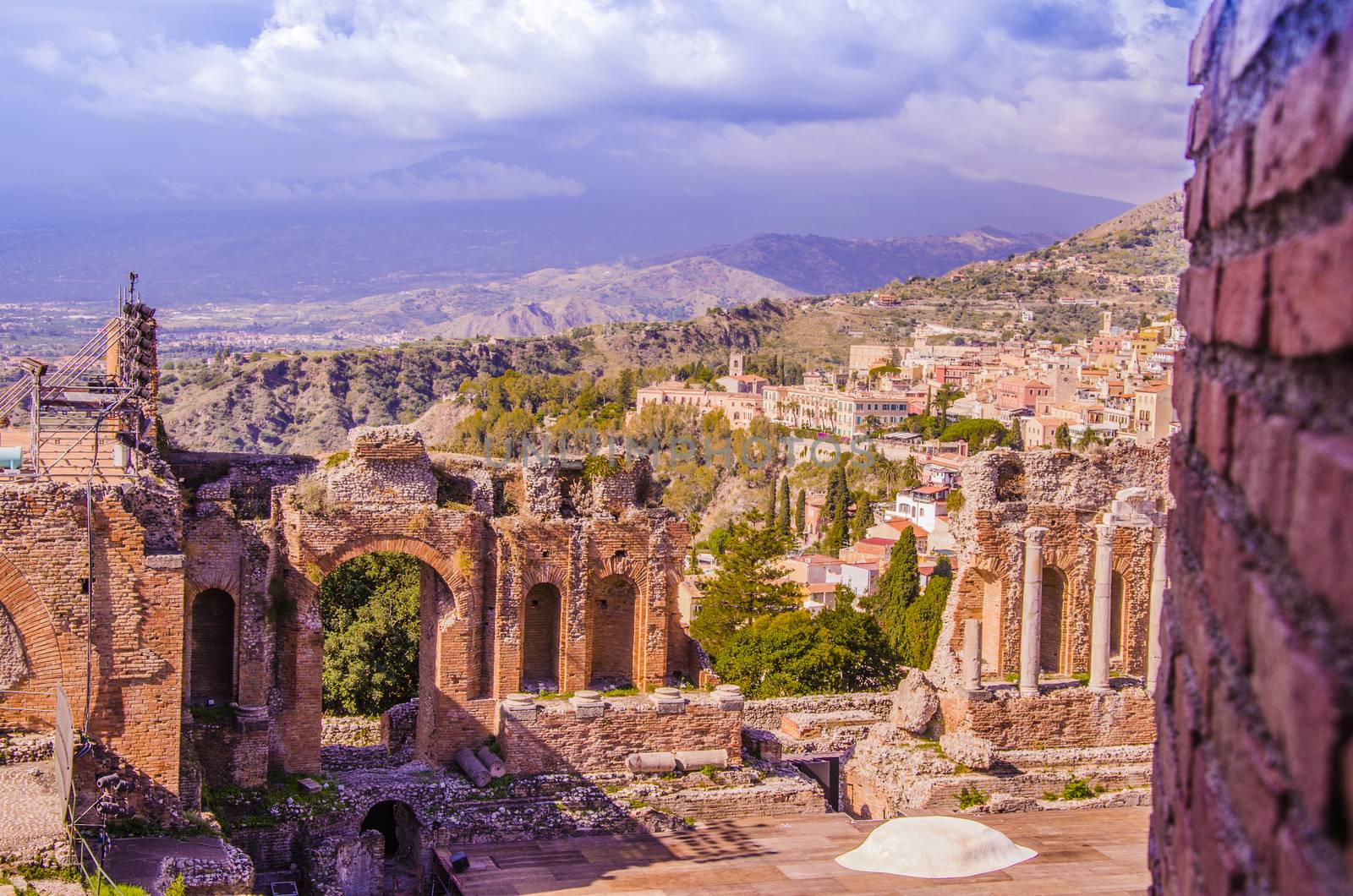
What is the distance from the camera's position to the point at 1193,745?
99.3 inches

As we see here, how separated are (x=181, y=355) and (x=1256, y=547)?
182121mm

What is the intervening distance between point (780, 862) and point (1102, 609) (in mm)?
7397

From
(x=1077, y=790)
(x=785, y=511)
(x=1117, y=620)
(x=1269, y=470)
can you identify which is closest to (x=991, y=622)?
(x=1117, y=620)

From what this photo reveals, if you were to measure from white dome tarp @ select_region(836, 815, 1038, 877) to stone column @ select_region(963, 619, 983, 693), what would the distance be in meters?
4.04

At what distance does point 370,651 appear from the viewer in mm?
29344

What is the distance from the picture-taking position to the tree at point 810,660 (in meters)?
30.5

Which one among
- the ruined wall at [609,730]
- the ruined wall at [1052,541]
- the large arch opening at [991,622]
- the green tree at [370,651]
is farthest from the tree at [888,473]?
the ruined wall at [609,730]

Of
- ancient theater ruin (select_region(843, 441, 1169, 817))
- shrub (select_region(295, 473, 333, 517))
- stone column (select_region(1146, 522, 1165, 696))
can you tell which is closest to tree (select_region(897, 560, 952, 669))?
ancient theater ruin (select_region(843, 441, 1169, 817))

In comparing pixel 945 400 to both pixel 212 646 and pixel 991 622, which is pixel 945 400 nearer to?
pixel 991 622

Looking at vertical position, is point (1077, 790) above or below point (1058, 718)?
below

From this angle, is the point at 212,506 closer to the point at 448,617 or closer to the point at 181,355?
the point at 448,617

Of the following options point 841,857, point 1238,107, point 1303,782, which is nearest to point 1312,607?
point 1303,782

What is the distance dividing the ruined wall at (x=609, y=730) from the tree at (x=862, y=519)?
51.7 meters

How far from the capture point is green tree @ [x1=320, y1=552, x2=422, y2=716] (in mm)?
29016
